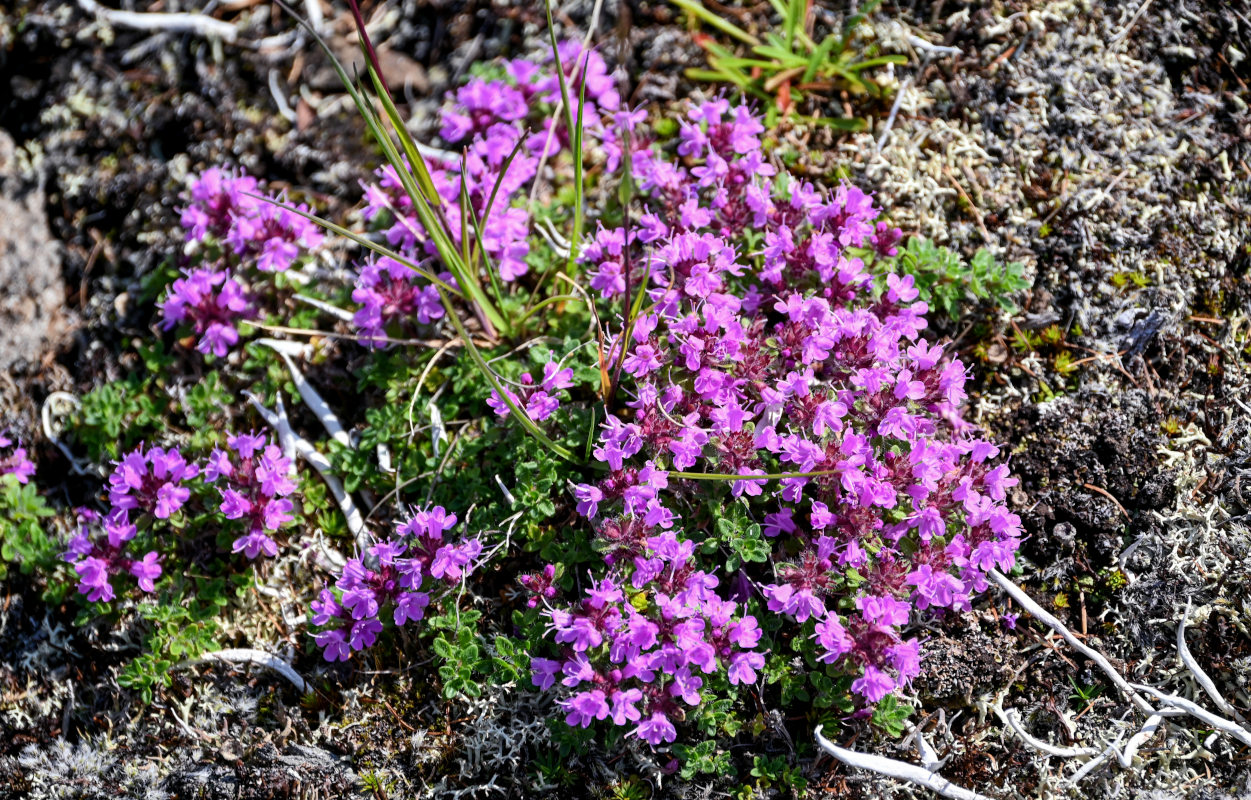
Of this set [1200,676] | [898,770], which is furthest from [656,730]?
[1200,676]

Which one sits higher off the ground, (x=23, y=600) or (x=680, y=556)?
(x=680, y=556)

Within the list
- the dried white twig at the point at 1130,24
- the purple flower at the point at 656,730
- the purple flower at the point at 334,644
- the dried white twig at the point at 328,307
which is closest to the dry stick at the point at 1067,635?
the purple flower at the point at 656,730

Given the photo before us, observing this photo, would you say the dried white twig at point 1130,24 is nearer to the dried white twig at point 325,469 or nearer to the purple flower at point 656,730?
the purple flower at point 656,730

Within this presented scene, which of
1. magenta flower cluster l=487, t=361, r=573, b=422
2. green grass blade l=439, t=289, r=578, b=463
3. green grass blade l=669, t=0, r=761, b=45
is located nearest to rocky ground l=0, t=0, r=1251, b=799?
green grass blade l=669, t=0, r=761, b=45

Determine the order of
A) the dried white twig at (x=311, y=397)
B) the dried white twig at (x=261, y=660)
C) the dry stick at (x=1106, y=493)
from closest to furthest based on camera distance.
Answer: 1. the dry stick at (x=1106, y=493)
2. the dried white twig at (x=261, y=660)
3. the dried white twig at (x=311, y=397)

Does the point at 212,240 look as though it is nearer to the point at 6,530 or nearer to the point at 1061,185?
the point at 6,530

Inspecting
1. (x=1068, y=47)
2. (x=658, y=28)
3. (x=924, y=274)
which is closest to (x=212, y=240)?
(x=658, y=28)
